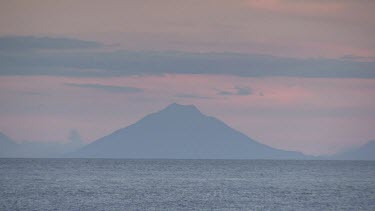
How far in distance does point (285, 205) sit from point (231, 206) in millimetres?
5414

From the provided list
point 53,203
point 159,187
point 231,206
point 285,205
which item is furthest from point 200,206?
point 159,187

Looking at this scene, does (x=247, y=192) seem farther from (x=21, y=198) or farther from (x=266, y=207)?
(x=21, y=198)

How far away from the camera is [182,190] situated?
91.9 meters

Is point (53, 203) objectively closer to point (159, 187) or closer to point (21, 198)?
point (21, 198)

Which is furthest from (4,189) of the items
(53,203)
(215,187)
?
(215,187)

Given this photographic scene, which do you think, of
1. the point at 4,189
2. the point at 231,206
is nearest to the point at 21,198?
the point at 4,189

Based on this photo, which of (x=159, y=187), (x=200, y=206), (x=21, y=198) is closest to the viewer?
(x=200, y=206)

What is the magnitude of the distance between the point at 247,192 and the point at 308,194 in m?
7.00

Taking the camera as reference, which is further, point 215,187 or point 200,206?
point 215,187

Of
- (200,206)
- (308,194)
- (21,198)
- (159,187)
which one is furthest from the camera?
(159,187)

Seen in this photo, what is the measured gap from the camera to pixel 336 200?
→ 257 ft

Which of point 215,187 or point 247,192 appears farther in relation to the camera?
point 215,187

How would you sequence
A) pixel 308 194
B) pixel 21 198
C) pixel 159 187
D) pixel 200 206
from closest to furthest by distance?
pixel 200 206 < pixel 21 198 < pixel 308 194 < pixel 159 187

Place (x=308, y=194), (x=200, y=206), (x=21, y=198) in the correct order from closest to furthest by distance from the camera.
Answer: (x=200, y=206)
(x=21, y=198)
(x=308, y=194)
